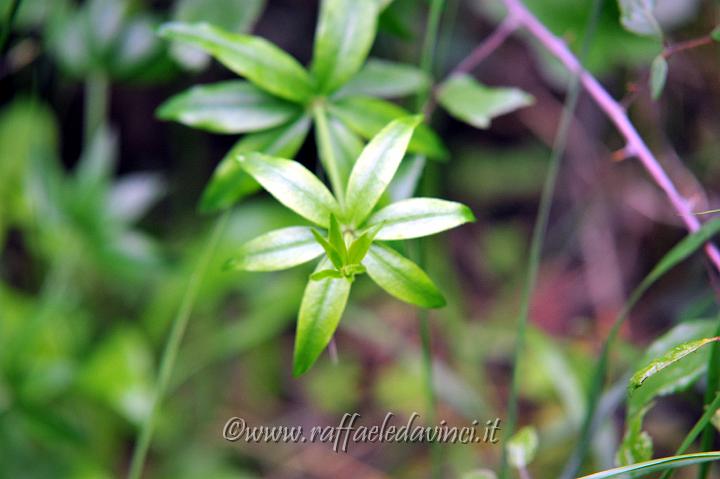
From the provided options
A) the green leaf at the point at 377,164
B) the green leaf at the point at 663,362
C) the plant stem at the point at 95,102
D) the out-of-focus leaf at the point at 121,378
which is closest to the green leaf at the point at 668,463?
the green leaf at the point at 663,362

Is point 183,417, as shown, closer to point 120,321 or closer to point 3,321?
point 120,321

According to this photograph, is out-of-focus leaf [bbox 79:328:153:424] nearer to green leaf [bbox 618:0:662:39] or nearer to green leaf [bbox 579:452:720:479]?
green leaf [bbox 579:452:720:479]

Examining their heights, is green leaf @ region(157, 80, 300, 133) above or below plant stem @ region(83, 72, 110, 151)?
below

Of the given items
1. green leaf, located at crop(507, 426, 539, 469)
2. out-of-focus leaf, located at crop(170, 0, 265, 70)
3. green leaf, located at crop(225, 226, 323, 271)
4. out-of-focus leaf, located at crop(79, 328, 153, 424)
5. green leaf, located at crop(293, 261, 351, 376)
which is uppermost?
out-of-focus leaf, located at crop(170, 0, 265, 70)

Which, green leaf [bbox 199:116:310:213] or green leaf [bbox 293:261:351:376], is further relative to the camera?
green leaf [bbox 199:116:310:213]

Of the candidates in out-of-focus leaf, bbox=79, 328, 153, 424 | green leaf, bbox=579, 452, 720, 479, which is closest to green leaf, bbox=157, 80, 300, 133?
green leaf, bbox=579, 452, 720, 479

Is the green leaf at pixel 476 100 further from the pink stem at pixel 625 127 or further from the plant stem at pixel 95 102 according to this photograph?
the plant stem at pixel 95 102
